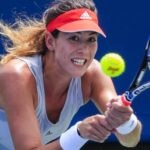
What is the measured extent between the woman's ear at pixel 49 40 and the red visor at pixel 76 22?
3 cm

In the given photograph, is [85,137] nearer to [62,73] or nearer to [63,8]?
[62,73]

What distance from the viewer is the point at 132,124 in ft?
7.16

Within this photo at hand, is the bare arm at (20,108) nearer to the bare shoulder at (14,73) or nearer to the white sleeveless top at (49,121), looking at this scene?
the bare shoulder at (14,73)

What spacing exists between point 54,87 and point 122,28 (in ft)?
3.13

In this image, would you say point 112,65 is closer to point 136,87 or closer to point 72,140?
point 136,87

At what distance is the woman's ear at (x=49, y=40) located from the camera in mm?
2289

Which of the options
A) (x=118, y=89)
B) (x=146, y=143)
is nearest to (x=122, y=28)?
(x=118, y=89)

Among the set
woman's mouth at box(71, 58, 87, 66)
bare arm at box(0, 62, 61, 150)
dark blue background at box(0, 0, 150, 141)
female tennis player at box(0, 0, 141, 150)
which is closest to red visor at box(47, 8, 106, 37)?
female tennis player at box(0, 0, 141, 150)

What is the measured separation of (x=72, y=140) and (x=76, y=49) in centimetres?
36

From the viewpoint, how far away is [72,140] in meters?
2.08

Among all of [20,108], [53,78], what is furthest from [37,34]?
[20,108]

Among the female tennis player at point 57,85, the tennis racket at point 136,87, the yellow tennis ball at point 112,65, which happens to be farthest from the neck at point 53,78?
the tennis racket at point 136,87

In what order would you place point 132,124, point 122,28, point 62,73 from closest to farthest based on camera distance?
point 132,124, point 62,73, point 122,28

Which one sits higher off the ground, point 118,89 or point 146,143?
point 118,89
